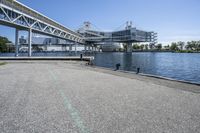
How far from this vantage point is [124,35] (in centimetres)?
18762

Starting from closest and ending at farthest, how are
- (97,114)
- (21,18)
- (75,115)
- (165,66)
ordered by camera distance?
1. (75,115)
2. (97,114)
3. (165,66)
4. (21,18)

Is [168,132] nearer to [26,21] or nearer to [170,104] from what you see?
[170,104]

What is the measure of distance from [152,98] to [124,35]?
184 meters

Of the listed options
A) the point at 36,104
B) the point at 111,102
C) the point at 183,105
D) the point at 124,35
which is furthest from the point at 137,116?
the point at 124,35

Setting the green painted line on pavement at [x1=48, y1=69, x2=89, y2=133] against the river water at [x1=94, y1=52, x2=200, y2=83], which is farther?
the river water at [x1=94, y1=52, x2=200, y2=83]

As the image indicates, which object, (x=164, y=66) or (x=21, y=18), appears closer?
(x=164, y=66)

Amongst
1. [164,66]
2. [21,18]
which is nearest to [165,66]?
[164,66]

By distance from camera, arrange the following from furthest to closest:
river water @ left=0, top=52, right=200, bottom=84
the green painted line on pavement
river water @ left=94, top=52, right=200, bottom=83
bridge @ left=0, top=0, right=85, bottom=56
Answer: bridge @ left=0, top=0, right=85, bottom=56 < river water @ left=0, top=52, right=200, bottom=84 < river water @ left=94, top=52, right=200, bottom=83 < the green painted line on pavement

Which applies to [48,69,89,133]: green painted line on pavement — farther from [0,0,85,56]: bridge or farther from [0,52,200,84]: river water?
[0,0,85,56]: bridge

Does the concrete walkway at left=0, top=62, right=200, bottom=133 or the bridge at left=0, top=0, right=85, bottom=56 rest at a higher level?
the bridge at left=0, top=0, right=85, bottom=56

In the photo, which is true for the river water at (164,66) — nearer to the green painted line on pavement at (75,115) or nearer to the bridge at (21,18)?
the bridge at (21,18)

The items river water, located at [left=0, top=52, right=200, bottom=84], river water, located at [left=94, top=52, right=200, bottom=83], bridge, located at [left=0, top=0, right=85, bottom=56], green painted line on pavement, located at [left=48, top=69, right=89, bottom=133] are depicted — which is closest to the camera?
green painted line on pavement, located at [left=48, top=69, right=89, bottom=133]

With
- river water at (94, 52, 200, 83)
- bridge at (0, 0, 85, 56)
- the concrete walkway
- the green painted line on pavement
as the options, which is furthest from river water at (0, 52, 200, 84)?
the green painted line on pavement

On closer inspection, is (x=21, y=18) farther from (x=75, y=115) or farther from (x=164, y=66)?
(x=75, y=115)
